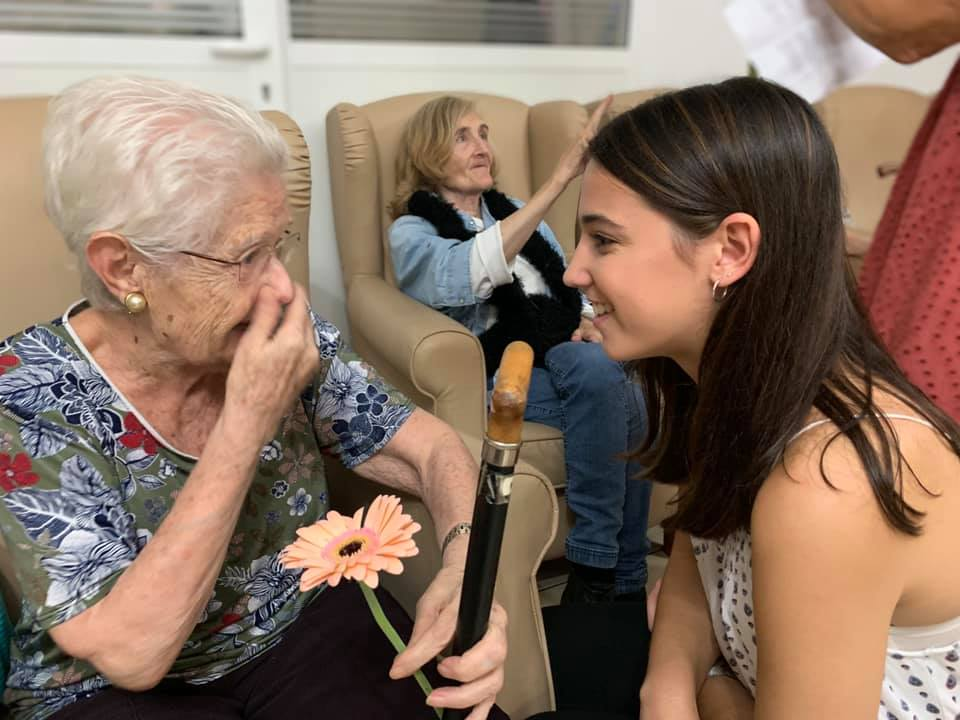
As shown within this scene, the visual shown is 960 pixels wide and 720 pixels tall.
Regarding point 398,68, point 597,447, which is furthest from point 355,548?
point 398,68

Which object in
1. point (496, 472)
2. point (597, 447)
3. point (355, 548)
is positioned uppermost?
point (496, 472)

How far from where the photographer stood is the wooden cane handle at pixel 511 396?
1.41 feet

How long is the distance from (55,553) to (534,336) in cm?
132

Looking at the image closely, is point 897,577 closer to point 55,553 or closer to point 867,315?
point 867,315

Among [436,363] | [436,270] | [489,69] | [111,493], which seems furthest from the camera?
[489,69]

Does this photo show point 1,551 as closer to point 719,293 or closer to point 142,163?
point 142,163

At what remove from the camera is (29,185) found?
49.2 inches

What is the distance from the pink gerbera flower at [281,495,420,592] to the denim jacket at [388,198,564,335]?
1.26 metres

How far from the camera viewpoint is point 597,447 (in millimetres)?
1671

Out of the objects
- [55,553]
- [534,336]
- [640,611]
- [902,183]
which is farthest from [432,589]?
[534,336]

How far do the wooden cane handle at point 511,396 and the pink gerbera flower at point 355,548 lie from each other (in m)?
0.14

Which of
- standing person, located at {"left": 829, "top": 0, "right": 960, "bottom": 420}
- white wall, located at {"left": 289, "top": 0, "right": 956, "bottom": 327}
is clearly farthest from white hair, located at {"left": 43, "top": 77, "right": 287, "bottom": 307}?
white wall, located at {"left": 289, "top": 0, "right": 956, "bottom": 327}

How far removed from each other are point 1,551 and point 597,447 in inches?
43.8

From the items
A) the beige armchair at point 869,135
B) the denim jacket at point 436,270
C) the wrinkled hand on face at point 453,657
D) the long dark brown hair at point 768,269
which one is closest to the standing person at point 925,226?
the long dark brown hair at point 768,269
